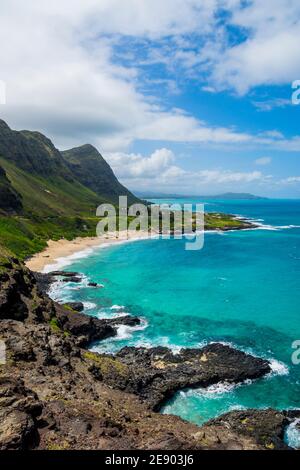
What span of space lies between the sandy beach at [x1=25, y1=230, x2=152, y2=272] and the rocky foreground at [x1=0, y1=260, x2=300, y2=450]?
53.6 metres

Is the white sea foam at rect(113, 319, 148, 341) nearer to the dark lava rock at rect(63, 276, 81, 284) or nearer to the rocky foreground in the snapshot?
the rocky foreground

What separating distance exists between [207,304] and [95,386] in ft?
147

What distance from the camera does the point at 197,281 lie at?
9419 cm

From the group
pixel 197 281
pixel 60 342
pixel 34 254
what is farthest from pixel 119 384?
pixel 34 254

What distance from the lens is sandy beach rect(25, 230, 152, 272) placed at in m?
111

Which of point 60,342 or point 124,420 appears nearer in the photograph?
point 124,420

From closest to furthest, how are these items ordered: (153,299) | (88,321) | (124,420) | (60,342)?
(124,420) → (60,342) → (88,321) → (153,299)

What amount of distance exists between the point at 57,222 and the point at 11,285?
5353 inches

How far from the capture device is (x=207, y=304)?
244ft

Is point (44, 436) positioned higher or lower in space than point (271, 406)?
higher

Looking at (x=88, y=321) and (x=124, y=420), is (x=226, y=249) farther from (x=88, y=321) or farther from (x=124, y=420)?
(x=124, y=420)

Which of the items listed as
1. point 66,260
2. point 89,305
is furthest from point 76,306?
point 66,260

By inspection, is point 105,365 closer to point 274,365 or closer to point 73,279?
point 274,365

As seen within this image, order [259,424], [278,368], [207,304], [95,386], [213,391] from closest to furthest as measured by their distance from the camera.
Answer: [95,386] → [259,424] → [213,391] → [278,368] → [207,304]
